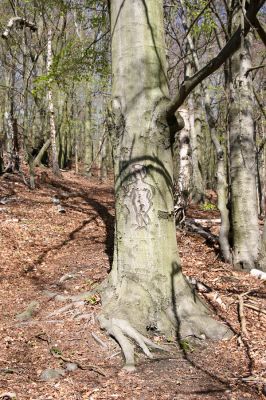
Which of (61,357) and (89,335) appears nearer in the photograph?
(61,357)

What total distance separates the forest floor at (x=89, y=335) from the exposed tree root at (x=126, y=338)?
8 cm

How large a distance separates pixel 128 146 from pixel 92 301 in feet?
5.96

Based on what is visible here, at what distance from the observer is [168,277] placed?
393cm

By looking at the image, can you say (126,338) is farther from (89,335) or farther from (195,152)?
(195,152)

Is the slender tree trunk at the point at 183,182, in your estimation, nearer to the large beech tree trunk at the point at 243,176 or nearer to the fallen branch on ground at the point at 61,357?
the large beech tree trunk at the point at 243,176

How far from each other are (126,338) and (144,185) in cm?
149

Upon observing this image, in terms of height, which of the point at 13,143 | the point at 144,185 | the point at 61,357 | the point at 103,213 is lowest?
the point at 61,357

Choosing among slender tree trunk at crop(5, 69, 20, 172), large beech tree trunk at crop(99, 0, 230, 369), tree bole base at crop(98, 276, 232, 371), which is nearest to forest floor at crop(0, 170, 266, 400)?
tree bole base at crop(98, 276, 232, 371)

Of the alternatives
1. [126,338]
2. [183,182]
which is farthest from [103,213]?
[126,338]

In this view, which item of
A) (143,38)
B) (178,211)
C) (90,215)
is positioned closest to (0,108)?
(90,215)

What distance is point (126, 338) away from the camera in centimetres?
357

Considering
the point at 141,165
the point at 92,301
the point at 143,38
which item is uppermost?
the point at 143,38

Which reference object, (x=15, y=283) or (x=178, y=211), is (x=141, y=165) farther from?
(x=178, y=211)

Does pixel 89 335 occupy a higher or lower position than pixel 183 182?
lower
